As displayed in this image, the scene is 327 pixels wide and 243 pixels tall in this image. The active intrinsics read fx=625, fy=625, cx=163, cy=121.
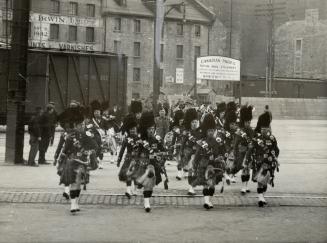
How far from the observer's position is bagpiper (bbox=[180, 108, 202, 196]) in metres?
13.1

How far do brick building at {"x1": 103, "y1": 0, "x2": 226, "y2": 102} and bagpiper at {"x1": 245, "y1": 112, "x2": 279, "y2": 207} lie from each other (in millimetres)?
49667

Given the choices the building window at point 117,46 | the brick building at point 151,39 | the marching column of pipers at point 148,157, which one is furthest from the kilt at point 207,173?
the building window at point 117,46

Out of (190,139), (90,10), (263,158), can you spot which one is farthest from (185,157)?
(90,10)

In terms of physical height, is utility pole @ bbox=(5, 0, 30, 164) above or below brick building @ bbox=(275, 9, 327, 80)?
below

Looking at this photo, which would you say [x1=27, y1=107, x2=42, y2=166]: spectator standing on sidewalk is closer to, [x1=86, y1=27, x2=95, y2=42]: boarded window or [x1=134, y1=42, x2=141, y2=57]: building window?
[x1=86, y1=27, x2=95, y2=42]: boarded window

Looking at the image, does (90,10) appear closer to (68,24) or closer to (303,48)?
(68,24)

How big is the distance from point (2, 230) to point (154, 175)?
10.1ft

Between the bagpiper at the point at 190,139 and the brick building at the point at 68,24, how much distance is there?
1860 inches

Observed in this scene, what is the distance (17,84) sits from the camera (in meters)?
16.9

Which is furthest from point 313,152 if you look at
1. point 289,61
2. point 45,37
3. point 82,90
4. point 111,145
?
point 289,61

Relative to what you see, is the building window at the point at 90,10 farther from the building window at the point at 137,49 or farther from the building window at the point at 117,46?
the building window at the point at 137,49

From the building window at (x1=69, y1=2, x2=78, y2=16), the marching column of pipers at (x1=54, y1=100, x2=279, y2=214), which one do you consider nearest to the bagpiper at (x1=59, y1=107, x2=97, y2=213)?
the marching column of pipers at (x1=54, y1=100, x2=279, y2=214)

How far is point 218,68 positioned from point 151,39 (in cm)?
3341

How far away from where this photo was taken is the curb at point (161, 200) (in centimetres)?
1155
